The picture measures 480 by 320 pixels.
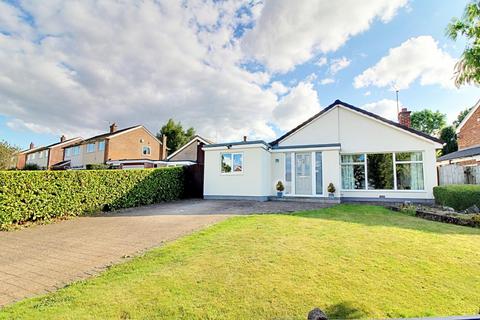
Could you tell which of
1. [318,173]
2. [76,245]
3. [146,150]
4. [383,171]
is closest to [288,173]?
[318,173]

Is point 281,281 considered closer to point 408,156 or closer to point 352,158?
point 352,158

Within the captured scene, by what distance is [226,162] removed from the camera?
51.9ft

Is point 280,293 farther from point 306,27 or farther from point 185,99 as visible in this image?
point 185,99

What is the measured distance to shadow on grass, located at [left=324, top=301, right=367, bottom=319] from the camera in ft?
9.74

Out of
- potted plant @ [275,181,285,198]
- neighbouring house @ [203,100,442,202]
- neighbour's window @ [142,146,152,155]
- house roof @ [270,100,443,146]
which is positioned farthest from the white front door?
neighbour's window @ [142,146,152,155]

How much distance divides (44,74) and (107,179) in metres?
10.5

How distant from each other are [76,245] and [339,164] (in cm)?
1336

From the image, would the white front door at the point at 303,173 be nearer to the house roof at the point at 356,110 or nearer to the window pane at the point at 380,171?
the house roof at the point at 356,110

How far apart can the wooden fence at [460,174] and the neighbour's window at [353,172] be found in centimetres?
765

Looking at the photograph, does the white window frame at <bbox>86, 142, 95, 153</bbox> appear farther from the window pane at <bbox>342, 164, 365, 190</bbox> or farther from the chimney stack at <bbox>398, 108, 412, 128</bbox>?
the chimney stack at <bbox>398, 108, 412, 128</bbox>

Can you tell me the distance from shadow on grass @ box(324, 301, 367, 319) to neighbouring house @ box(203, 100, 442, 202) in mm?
11496

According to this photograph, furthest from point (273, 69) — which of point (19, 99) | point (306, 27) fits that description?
point (19, 99)

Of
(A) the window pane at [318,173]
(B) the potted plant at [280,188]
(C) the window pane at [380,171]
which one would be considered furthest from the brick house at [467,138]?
(B) the potted plant at [280,188]

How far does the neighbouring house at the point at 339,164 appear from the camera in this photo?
14.5m
